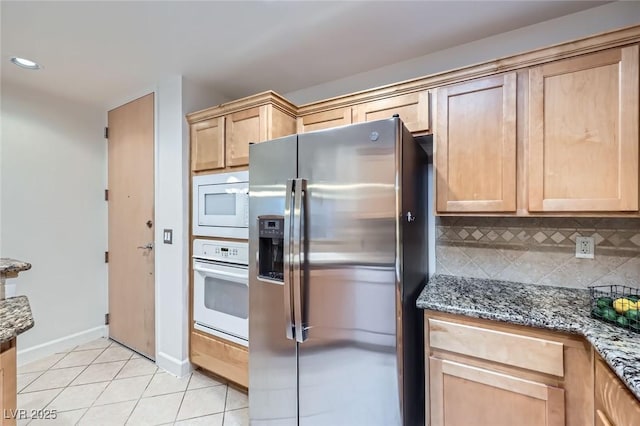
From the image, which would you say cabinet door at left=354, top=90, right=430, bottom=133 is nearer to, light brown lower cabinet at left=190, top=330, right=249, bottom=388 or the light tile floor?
light brown lower cabinet at left=190, top=330, right=249, bottom=388

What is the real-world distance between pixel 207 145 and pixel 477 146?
1885 mm

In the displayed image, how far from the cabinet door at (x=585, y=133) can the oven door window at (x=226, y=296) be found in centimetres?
182

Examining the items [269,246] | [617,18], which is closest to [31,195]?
[269,246]

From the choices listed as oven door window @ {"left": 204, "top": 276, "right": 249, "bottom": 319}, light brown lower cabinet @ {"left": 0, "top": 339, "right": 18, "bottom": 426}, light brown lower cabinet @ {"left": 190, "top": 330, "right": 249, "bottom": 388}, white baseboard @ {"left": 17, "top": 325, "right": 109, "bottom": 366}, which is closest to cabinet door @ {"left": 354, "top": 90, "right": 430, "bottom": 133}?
Answer: oven door window @ {"left": 204, "top": 276, "right": 249, "bottom": 319}

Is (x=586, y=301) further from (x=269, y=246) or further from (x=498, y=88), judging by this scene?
(x=269, y=246)

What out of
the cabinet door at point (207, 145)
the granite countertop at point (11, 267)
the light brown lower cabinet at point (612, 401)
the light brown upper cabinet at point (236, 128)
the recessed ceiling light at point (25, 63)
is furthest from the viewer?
the cabinet door at point (207, 145)

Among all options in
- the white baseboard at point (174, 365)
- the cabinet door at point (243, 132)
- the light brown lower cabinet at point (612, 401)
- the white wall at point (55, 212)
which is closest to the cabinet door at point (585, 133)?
the light brown lower cabinet at point (612, 401)

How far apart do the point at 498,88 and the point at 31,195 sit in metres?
3.72

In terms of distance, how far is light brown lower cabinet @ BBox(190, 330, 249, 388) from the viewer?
2049 millimetres

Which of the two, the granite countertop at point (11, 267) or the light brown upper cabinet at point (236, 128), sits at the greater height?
the light brown upper cabinet at point (236, 128)

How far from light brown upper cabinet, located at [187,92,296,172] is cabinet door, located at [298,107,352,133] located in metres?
0.09

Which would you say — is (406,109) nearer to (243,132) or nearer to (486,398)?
(243,132)

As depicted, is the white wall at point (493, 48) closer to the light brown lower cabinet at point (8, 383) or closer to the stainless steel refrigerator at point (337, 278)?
the stainless steel refrigerator at point (337, 278)

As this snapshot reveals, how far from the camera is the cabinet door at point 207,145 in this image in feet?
7.22
